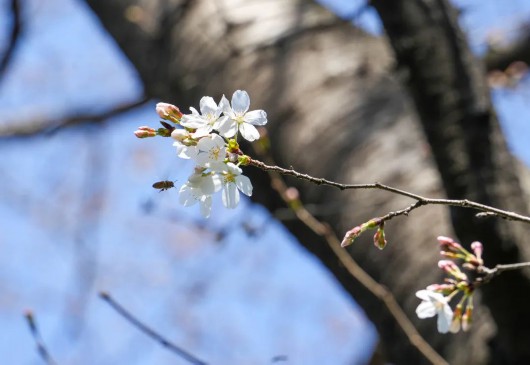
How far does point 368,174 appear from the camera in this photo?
1645 millimetres

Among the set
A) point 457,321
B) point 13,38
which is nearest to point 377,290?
point 457,321

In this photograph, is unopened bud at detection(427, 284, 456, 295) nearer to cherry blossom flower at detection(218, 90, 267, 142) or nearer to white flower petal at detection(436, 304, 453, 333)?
white flower petal at detection(436, 304, 453, 333)

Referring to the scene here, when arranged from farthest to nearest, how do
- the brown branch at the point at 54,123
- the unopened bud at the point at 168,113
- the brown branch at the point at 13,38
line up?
the brown branch at the point at 54,123 < the brown branch at the point at 13,38 < the unopened bud at the point at 168,113

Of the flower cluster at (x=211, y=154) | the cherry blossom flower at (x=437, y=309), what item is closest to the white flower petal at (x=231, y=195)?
the flower cluster at (x=211, y=154)

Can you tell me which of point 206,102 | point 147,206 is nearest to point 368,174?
point 147,206

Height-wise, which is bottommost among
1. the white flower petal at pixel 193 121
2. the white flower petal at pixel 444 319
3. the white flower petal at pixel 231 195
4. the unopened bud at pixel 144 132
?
the white flower petal at pixel 444 319

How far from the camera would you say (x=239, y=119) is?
0.83 m

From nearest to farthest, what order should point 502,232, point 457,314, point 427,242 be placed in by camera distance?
1. point 457,314
2. point 502,232
3. point 427,242

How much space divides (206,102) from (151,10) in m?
1.56

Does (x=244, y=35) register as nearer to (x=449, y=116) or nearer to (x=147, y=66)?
(x=147, y=66)

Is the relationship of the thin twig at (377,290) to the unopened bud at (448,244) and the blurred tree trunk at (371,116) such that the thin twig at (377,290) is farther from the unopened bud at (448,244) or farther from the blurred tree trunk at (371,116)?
the unopened bud at (448,244)

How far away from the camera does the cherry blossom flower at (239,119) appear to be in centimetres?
78

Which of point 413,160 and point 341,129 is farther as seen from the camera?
point 341,129

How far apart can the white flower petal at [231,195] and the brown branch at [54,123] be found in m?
2.32
